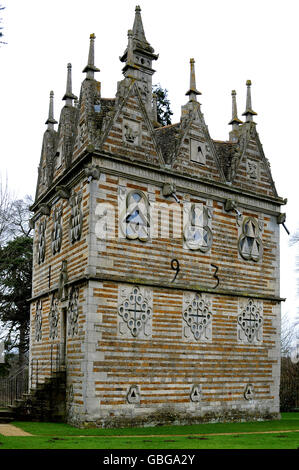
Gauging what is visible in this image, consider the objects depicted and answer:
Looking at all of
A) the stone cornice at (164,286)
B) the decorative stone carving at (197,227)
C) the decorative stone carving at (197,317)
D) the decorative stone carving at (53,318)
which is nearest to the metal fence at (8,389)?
the stone cornice at (164,286)

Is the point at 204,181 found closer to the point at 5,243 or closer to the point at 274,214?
the point at 274,214

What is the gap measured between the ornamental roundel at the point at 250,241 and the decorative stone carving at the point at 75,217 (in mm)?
6944

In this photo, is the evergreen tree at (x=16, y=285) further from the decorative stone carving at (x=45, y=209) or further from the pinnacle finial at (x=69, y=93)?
the pinnacle finial at (x=69, y=93)

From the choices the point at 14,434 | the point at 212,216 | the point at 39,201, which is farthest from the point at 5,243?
the point at 14,434

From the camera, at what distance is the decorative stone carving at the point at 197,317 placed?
21859 mm

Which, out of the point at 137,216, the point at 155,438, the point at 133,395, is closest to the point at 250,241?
the point at 137,216

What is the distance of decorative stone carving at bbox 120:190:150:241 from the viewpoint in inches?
811

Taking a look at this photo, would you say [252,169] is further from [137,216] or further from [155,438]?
[155,438]

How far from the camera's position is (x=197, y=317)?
22219mm

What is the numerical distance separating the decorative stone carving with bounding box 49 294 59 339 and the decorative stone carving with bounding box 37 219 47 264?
8.39 feet

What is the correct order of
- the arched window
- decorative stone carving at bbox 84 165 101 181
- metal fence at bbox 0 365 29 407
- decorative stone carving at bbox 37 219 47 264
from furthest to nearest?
1. metal fence at bbox 0 365 29 407
2. decorative stone carving at bbox 37 219 47 264
3. the arched window
4. decorative stone carving at bbox 84 165 101 181

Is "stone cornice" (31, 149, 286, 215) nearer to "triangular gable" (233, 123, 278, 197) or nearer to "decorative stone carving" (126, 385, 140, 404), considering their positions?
"triangular gable" (233, 123, 278, 197)

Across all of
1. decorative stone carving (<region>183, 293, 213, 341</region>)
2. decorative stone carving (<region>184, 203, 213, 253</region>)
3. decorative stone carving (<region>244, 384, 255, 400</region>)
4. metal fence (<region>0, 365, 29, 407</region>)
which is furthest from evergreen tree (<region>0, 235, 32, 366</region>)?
decorative stone carving (<region>244, 384, 255, 400</region>)

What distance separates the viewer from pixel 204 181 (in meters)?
23.2
